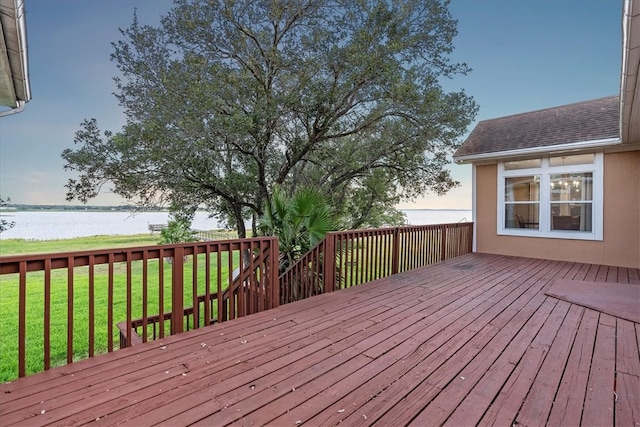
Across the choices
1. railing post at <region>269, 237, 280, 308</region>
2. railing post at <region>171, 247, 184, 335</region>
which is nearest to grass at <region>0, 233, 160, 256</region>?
railing post at <region>269, 237, 280, 308</region>

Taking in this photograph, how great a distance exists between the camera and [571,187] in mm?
6680

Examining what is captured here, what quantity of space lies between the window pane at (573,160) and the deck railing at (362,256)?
2.59 meters

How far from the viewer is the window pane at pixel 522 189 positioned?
7085 millimetres

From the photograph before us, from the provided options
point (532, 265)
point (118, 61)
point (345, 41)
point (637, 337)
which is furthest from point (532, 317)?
point (118, 61)

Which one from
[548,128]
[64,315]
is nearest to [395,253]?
[548,128]

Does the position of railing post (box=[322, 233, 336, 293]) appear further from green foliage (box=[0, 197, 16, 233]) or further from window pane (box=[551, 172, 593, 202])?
window pane (box=[551, 172, 593, 202])

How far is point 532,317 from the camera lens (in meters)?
3.35

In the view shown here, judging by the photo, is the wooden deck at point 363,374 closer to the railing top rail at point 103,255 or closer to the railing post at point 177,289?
the railing post at point 177,289

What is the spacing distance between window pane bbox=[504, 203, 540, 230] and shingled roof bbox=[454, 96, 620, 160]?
4.59ft

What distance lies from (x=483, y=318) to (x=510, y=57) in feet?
30.0

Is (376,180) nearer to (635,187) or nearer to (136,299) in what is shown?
(635,187)

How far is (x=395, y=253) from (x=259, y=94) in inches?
177

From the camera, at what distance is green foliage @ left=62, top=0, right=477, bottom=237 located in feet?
20.8

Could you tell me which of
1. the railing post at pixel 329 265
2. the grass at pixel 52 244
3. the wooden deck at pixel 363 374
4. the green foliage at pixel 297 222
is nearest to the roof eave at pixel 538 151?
the wooden deck at pixel 363 374
